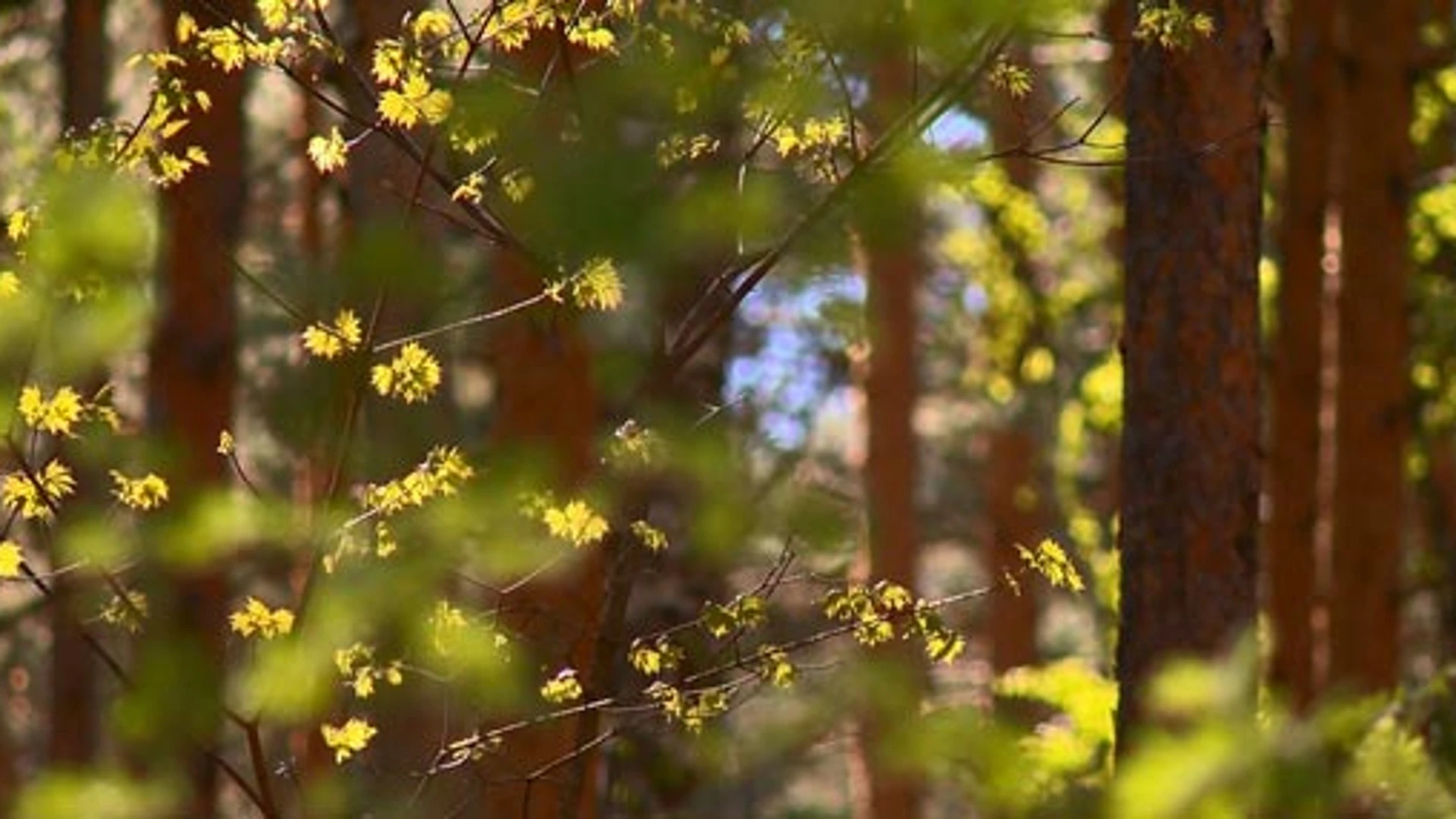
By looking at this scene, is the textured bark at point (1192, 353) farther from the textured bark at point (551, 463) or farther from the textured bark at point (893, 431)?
the textured bark at point (893, 431)

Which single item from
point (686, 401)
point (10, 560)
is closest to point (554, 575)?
point (686, 401)

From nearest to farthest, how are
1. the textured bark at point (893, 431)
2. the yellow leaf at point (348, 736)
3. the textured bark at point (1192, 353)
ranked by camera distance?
1. the yellow leaf at point (348, 736)
2. the textured bark at point (1192, 353)
3. the textured bark at point (893, 431)

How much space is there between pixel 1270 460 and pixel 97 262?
33.6 ft

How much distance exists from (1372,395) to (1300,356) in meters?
0.60

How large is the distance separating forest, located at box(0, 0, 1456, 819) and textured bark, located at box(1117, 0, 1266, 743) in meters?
0.01

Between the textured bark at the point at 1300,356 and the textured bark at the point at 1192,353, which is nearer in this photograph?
the textured bark at the point at 1192,353

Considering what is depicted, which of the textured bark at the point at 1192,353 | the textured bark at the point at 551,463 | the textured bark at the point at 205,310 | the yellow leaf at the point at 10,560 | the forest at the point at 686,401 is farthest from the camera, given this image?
the textured bark at the point at 205,310

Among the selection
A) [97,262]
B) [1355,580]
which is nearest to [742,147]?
[97,262]

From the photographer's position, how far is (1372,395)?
38.8 ft

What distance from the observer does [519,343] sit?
9328 mm

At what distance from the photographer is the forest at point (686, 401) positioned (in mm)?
2734

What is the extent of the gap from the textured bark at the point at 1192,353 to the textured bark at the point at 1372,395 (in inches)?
174

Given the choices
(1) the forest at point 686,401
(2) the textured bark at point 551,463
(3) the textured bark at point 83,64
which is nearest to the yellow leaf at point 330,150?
(1) the forest at point 686,401

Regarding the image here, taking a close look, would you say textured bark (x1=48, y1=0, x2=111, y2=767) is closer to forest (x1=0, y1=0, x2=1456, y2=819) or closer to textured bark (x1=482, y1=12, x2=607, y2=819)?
forest (x1=0, y1=0, x2=1456, y2=819)
